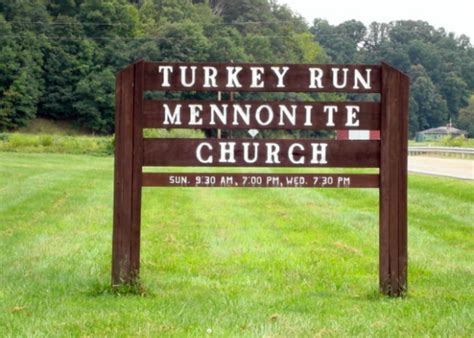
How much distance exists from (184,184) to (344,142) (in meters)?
1.49

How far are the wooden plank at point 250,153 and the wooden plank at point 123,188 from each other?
0.63 feet

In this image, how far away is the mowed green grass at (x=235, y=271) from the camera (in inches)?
257

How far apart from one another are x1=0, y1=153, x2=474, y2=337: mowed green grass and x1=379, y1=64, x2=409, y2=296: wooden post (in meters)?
0.30

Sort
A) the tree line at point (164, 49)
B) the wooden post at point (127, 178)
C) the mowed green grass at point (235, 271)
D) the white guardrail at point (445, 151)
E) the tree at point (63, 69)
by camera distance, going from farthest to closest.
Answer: the tree at point (63, 69), the tree line at point (164, 49), the white guardrail at point (445, 151), the wooden post at point (127, 178), the mowed green grass at point (235, 271)

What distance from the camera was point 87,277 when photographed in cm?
866

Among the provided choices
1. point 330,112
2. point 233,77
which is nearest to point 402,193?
point 330,112

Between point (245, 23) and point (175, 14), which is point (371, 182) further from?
point (245, 23)

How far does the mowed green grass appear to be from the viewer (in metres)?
6.53

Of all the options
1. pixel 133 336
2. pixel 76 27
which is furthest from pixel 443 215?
pixel 76 27

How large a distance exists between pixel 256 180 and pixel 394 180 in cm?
123

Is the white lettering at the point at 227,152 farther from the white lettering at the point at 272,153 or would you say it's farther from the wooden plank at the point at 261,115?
the white lettering at the point at 272,153

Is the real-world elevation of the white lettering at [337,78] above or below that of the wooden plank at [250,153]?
above

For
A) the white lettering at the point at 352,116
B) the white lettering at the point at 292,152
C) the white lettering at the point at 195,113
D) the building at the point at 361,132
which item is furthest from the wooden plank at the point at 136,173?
the building at the point at 361,132

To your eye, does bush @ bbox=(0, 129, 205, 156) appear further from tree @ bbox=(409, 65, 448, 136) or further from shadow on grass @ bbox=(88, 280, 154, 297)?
tree @ bbox=(409, 65, 448, 136)
